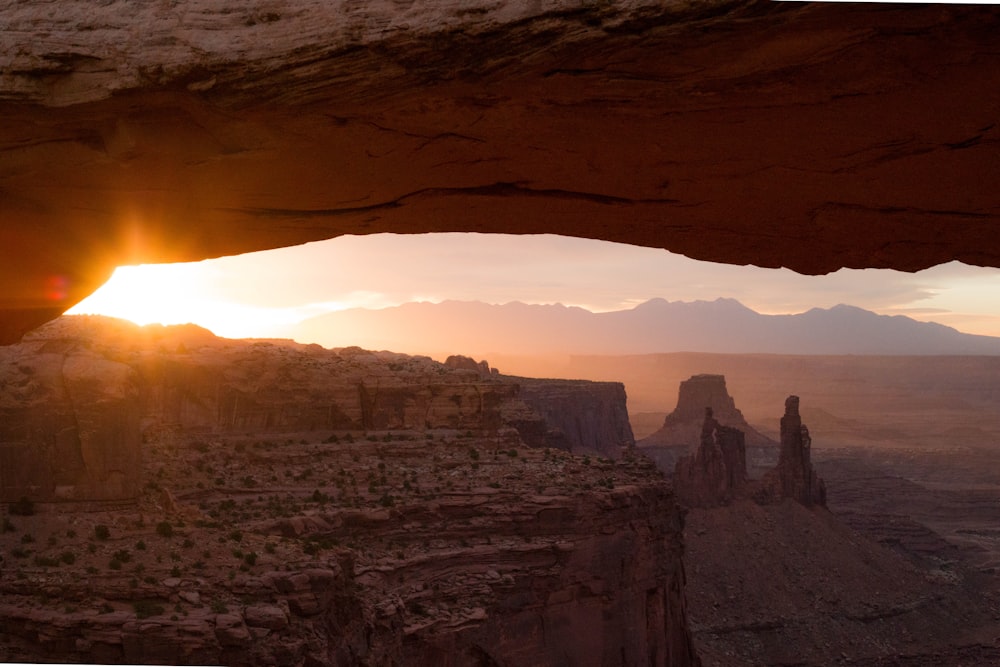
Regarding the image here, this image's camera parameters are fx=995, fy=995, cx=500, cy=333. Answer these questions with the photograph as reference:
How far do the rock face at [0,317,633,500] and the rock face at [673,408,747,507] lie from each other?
22122 millimetres

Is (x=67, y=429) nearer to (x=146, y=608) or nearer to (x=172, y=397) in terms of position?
(x=146, y=608)

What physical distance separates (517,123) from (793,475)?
63.0 meters

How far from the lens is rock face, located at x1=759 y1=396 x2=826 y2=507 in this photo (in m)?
66.9

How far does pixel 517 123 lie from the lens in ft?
26.7

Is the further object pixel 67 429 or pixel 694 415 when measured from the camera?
pixel 694 415

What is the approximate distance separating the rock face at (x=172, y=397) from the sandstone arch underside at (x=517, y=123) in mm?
8356

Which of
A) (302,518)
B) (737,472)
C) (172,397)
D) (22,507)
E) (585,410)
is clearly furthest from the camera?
(585,410)

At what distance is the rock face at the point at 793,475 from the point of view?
66938mm

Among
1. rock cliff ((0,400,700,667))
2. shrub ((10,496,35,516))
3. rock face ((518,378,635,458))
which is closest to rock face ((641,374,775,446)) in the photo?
rock face ((518,378,635,458))

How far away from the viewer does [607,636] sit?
32.9 metres

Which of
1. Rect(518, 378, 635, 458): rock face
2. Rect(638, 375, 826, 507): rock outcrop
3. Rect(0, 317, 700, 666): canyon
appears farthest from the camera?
Rect(518, 378, 635, 458): rock face

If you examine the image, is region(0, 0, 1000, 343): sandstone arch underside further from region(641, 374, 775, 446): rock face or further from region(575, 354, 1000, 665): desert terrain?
region(641, 374, 775, 446): rock face

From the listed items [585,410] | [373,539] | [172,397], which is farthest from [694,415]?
[373,539]

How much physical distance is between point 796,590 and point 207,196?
54121 mm
